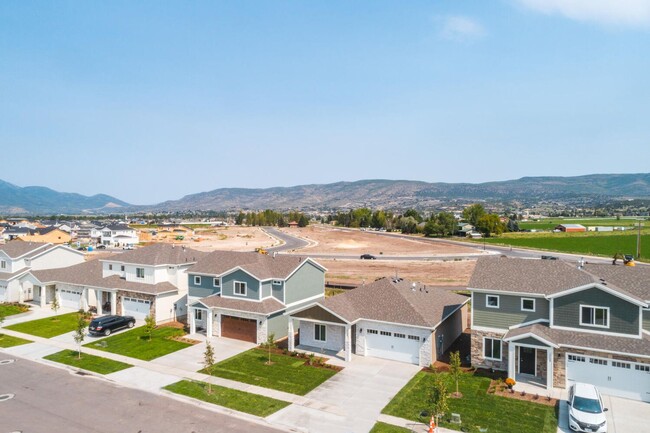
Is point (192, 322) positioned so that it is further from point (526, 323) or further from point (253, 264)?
point (526, 323)

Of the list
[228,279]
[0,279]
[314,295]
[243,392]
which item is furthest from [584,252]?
[0,279]

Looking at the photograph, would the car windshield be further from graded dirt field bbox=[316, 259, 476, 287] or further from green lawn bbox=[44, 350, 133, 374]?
graded dirt field bbox=[316, 259, 476, 287]

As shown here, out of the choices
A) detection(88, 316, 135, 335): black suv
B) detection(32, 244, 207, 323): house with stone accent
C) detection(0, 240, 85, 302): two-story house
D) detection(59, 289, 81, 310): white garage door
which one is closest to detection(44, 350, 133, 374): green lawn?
detection(88, 316, 135, 335): black suv

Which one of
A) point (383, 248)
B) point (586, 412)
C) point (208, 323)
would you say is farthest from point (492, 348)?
point (383, 248)

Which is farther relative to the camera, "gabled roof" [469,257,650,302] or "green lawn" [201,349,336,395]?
"gabled roof" [469,257,650,302]

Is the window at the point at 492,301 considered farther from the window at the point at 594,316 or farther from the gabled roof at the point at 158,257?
the gabled roof at the point at 158,257

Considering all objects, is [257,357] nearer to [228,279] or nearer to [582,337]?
[228,279]
